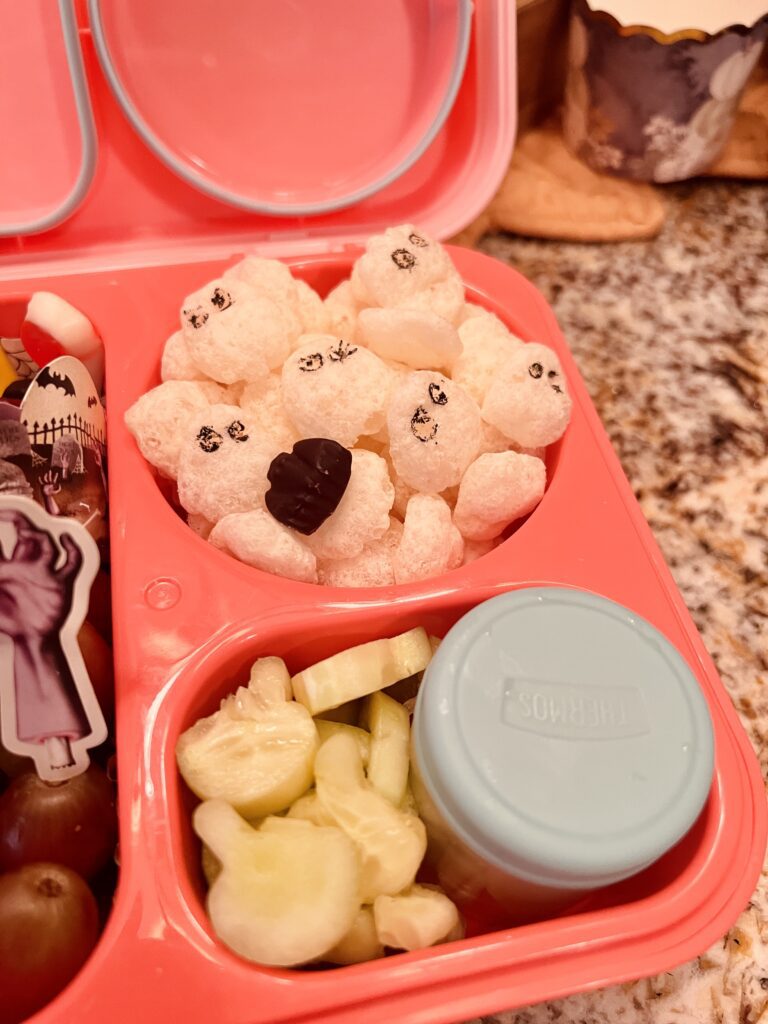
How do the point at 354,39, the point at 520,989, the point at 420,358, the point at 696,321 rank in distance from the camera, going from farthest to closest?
1. the point at 696,321
2. the point at 354,39
3. the point at 420,358
4. the point at 520,989

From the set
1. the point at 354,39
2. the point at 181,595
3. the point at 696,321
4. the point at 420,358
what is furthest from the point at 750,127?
the point at 181,595

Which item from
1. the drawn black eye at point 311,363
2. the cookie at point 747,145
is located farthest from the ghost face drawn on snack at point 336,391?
the cookie at point 747,145

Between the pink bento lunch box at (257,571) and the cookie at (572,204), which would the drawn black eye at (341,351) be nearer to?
the pink bento lunch box at (257,571)

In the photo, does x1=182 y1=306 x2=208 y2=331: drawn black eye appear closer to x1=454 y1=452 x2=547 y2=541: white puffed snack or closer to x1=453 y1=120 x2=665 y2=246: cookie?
x1=454 y1=452 x2=547 y2=541: white puffed snack

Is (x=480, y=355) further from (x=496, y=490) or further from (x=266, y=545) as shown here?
(x=266, y=545)

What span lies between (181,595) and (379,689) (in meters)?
0.16

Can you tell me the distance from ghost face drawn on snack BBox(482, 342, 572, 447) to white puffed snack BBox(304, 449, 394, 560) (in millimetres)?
114

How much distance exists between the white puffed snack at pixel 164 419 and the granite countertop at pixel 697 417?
1.50 ft

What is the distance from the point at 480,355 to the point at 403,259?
0.35ft

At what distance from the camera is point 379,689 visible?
0.58 metres

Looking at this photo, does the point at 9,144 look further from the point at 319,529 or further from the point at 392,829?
the point at 392,829

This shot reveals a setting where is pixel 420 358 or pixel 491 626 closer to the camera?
pixel 491 626

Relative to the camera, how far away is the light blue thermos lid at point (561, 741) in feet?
1.52

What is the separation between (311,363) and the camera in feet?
2.09
